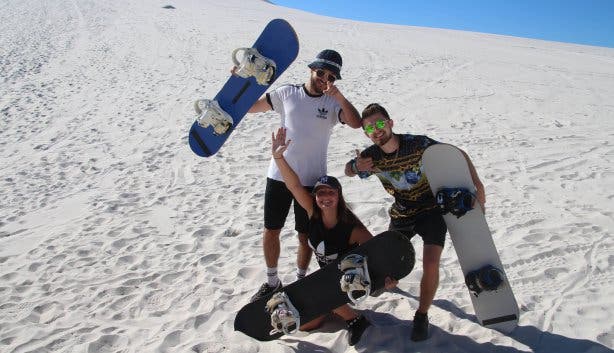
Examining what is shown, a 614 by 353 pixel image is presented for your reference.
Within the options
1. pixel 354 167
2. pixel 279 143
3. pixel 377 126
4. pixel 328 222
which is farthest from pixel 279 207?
pixel 377 126

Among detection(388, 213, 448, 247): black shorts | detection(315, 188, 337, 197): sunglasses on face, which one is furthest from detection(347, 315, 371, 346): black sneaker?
detection(315, 188, 337, 197): sunglasses on face

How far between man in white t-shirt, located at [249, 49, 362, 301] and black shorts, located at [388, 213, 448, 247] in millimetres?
767

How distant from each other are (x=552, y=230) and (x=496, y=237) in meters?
0.65

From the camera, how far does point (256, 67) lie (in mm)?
4098

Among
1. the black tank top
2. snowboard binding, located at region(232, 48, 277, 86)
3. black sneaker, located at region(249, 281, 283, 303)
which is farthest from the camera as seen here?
snowboard binding, located at region(232, 48, 277, 86)

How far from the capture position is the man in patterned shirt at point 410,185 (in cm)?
320

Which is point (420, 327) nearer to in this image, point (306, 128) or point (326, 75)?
point (306, 128)

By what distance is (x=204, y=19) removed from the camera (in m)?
32.0

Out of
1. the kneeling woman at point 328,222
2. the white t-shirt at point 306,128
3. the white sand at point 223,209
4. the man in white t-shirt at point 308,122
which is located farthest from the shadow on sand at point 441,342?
the white t-shirt at point 306,128

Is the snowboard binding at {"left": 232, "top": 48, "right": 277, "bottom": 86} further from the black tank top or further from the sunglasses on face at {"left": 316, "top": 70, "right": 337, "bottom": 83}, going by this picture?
the black tank top

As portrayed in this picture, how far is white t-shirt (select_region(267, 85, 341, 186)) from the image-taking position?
3.46 metres

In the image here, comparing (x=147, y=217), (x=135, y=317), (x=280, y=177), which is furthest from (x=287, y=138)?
(x=147, y=217)

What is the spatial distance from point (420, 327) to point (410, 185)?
105cm

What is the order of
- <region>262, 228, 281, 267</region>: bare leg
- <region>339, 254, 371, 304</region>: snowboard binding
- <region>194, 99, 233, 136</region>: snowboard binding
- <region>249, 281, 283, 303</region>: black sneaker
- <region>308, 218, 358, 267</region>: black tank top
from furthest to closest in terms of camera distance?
<region>194, 99, 233, 136</region>: snowboard binding
<region>249, 281, 283, 303</region>: black sneaker
<region>262, 228, 281, 267</region>: bare leg
<region>308, 218, 358, 267</region>: black tank top
<region>339, 254, 371, 304</region>: snowboard binding
